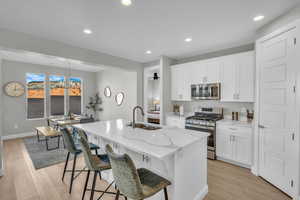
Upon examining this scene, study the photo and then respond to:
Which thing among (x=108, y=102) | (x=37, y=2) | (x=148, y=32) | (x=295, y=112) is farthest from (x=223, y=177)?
(x=108, y=102)

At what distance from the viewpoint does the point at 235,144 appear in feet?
10.1

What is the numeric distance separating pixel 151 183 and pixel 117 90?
5.49m

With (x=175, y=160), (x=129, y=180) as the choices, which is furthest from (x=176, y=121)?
(x=129, y=180)

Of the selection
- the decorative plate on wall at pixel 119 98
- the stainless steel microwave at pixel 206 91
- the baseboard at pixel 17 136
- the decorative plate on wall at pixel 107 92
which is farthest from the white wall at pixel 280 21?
the baseboard at pixel 17 136

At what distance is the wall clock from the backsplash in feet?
18.9

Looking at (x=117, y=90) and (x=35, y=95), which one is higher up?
(x=117, y=90)

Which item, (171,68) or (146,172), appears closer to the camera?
(146,172)

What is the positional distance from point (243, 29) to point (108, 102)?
5.99m

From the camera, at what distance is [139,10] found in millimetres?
2061

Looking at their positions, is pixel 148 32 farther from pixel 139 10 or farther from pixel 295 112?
pixel 295 112

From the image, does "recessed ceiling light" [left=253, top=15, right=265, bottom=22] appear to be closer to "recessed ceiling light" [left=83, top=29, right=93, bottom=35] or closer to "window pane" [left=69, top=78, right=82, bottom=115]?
"recessed ceiling light" [left=83, top=29, right=93, bottom=35]

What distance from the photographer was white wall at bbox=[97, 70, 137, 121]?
5.65 meters

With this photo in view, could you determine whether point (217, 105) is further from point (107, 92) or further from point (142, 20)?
point (107, 92)

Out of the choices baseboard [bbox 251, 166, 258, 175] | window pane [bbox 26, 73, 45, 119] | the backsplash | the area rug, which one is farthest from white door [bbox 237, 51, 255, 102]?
window pane [bbox 26, 73, 45, 119]
